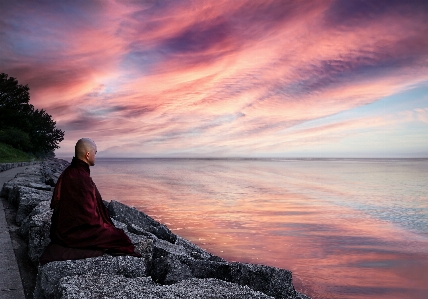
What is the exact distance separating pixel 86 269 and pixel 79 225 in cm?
89

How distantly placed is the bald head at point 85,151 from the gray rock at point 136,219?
167 inches

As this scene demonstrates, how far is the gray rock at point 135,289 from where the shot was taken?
3.92 m

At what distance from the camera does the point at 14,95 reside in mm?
53531

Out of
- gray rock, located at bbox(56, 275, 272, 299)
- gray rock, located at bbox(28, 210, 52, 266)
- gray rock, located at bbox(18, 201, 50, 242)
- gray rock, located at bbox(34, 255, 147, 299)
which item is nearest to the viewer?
gray rock, located at bbox(56, 275, 272, 299)

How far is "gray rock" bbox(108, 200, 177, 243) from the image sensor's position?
9852 millimetres

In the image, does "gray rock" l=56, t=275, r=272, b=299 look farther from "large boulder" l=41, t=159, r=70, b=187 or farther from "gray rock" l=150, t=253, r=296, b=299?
"large boulder" l=41, t=159, r=70, b=187

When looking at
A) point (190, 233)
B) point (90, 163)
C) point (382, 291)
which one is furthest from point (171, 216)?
point (90, 163)

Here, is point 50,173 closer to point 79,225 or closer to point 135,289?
point 79,225

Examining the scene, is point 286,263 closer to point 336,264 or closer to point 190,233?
point 336,264

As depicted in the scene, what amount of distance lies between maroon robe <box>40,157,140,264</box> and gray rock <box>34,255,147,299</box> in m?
0.53

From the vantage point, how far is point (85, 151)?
566cm

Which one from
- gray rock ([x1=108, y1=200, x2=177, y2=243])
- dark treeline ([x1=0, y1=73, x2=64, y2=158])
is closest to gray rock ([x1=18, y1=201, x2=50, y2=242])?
gray rock ([x1=108, y1=200, x2=177, y2=243])

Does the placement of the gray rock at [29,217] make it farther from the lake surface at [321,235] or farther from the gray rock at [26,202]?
the lake surface at [321,235]

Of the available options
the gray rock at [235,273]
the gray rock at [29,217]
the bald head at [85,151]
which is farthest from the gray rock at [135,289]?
the gray rock at [29,217]
